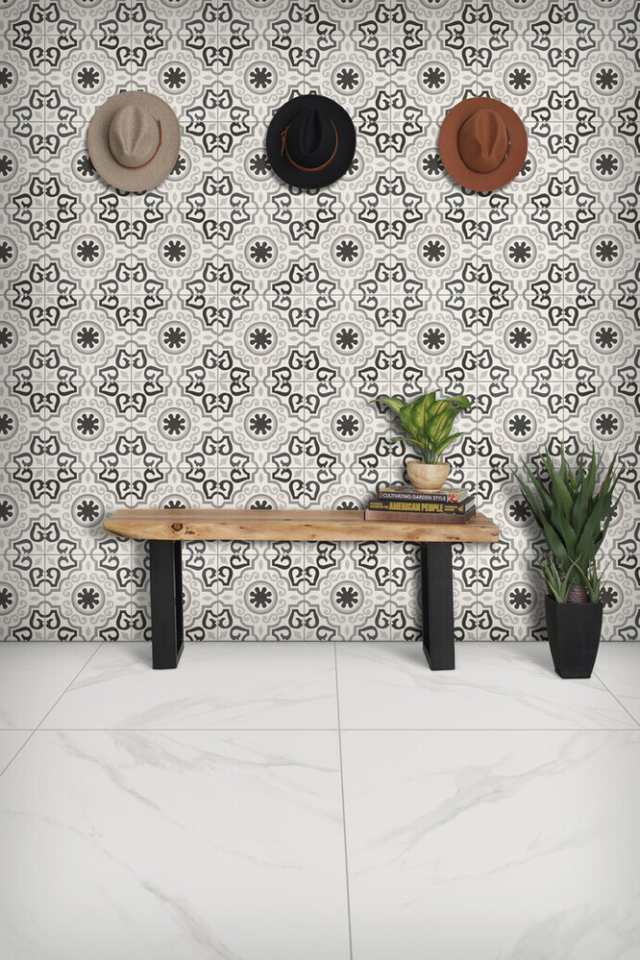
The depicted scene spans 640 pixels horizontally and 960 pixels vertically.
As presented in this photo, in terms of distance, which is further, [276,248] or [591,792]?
[276,248]

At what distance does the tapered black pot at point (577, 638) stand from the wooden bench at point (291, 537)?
36cm

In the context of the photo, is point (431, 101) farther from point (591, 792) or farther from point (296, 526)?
point (591, 792)

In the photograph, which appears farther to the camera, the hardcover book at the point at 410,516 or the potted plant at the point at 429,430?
the potted plant at the point at 429,430

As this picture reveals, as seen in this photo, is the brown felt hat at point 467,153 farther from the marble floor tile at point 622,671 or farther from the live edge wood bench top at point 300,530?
the marble floor tile at point 622,671

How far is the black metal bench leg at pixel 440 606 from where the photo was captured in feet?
8.68

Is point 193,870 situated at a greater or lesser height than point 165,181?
lesser

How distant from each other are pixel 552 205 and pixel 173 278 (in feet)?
4.83

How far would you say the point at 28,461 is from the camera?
295 centimetres

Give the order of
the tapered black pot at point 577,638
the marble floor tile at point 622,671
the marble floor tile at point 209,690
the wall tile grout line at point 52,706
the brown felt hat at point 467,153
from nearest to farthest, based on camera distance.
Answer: the wall tile grout line at point 52,706
the marble floor tile at point 209,690
the marble floor tile at point 622,671
the tapered black pot at point 577,638
the brown felt hat at point 467,153

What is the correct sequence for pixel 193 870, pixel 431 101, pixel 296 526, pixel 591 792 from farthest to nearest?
pixel 431 101 → pixel 296 526 → pixel 591 792 → pixel 193 870

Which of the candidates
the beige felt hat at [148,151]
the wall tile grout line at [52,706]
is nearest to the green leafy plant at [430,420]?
the beige felt hat at [148,151]

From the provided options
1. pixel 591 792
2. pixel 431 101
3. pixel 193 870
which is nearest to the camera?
pixel 193 870

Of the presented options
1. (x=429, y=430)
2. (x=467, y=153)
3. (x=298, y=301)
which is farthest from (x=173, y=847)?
(x=467, y=153)

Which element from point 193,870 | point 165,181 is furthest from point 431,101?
point 193,870
